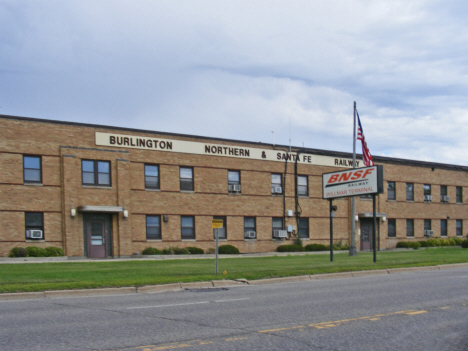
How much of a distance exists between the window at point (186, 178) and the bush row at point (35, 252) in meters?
8.51

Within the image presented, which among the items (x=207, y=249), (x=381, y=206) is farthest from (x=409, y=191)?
(x=207, y=249)

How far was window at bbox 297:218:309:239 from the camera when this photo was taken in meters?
37.4

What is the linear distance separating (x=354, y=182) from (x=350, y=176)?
1.37 ft

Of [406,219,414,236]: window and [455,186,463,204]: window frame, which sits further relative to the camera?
[455,186,463,204]: window frame

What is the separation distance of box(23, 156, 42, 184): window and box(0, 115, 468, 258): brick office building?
0.16 feet

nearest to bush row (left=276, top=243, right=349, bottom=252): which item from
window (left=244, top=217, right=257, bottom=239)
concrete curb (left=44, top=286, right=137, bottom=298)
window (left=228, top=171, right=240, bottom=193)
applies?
window (left=244, top=217, right=257, bottom=239)

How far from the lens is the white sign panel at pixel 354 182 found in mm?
25766

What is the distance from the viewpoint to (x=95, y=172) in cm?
2936

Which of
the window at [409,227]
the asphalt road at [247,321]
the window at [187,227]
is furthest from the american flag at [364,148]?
the asphalt road at [247,321]

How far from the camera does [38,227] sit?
91.0 feet

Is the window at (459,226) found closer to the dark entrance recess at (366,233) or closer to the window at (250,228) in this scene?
the dark entrance recess at (366,233)

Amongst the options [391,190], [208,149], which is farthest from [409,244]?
[208,149]

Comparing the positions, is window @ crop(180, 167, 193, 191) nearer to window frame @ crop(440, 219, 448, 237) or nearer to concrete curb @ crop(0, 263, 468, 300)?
concrete curb @ crop(0, 263, 468, 300)

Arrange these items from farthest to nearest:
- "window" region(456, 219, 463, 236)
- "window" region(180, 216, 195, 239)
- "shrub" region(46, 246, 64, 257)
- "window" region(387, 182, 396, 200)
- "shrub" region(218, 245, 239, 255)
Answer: "window" region(456, 219, 463, 236), "window" region(387, 182, 396, 200), "shrub" region(218, 245, 239, 255), "window" region(180, 216, 195, 239), "shrub" region(46, 246, 64, 257)
